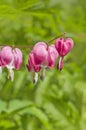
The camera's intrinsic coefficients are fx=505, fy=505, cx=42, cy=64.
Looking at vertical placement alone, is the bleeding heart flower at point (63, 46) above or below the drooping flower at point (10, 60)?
above

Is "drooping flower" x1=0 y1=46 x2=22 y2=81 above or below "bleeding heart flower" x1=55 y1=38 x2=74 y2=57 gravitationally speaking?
below

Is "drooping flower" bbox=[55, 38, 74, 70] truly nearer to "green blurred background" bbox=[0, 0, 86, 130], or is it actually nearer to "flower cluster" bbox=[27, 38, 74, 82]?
"flower cluster" bbox=[27, 38, 74, 82]

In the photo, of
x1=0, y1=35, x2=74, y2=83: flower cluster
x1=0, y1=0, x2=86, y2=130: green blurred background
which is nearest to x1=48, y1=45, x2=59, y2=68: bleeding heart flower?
x1=0, y1=35, x2=74, y2=83: flower cluster

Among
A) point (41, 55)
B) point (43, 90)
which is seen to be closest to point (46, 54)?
point (41, 55)

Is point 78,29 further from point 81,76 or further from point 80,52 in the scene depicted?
point 80,52

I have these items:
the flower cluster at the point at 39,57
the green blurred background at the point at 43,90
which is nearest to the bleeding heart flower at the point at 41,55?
the flower cluster at the point at 39,57

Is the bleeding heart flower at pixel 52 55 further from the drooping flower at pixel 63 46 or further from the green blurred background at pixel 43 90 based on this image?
the green blurred background at pixel 43 90

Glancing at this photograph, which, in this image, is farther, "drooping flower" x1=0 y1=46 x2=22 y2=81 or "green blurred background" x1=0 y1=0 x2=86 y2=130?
"green blurred background" x1=0 y1=0 x2=86 y2=130
